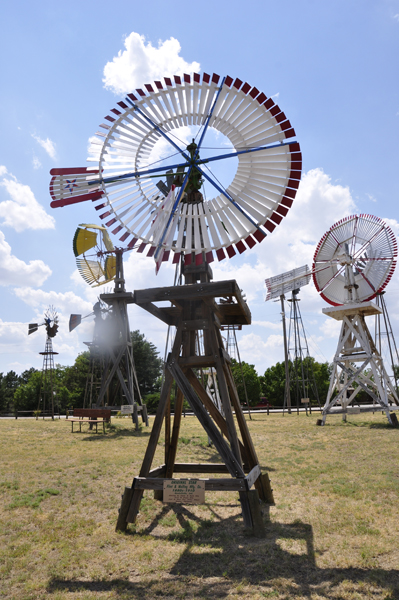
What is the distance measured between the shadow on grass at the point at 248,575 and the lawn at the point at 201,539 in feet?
0.04

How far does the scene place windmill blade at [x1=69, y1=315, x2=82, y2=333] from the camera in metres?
23.0

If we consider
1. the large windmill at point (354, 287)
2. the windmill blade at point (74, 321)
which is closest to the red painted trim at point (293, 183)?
the large windmill at point (354, 287)

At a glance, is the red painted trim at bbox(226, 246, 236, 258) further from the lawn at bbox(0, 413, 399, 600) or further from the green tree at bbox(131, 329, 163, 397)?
the green tree at bbox(131, 329, 163, 397)

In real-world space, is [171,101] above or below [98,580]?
above

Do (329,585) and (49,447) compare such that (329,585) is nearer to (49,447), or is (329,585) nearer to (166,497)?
(166,497)

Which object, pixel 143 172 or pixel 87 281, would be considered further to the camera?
pixel 87 281

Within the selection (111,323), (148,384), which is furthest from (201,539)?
(148,384)

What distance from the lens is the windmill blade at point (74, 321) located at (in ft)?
75.4

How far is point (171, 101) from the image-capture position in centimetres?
557

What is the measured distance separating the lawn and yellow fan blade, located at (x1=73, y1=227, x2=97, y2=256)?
13294 millimetres

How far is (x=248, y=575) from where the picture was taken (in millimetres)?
3936

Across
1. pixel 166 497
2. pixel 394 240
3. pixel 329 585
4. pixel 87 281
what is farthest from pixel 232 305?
pixel 87 281

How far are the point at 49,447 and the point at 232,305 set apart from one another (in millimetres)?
8799

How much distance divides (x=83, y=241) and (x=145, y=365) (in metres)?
31.5
